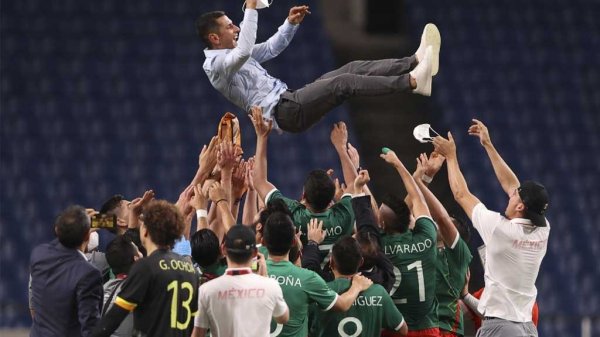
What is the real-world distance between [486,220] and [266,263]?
1.40 metres

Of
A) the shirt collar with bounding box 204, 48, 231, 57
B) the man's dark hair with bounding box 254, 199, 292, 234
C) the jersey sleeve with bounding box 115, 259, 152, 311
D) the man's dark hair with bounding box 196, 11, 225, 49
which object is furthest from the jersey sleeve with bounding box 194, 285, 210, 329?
the man's dark hair with bounding box 196, 11, 225, 49

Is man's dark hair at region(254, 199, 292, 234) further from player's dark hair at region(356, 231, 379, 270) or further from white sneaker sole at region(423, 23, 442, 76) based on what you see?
white sneaker sole at region(423, 23, 442, 76)

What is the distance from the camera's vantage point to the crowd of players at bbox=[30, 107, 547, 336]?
517cm

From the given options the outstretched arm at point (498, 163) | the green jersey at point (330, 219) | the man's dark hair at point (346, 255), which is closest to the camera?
the man's dark hair at point (346, 255)

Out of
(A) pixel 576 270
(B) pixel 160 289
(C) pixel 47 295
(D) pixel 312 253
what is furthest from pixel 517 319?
(A) pixel 576 270

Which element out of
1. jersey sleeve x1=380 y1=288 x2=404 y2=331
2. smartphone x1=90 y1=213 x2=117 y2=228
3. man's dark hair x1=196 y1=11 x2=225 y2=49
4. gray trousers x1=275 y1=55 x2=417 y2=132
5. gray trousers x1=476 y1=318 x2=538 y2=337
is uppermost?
man's dark hair x1=196 y1=11 x2=225 y2=49

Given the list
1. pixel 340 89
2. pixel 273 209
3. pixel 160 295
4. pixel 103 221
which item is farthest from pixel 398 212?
pixel 160 295

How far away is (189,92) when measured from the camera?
13.6 meters

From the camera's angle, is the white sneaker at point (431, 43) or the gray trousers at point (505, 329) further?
the white sneaker at point (431, 43)

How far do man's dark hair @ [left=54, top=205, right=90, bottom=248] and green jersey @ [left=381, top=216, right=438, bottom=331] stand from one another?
1.84 meters

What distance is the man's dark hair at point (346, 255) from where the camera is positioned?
5.72 metres

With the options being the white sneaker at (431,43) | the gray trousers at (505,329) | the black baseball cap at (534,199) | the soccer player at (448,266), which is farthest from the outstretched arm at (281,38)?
the gray trousers at (505,329)

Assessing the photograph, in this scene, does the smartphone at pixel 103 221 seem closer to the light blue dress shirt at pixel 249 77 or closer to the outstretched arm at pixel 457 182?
the light blue dress shirt at pixel 249 77

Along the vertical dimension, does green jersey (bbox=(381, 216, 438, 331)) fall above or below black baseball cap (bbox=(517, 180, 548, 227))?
below
